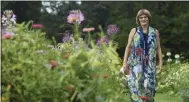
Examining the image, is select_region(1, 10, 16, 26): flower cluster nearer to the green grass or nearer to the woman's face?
the woman's face

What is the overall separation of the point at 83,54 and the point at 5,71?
1.75 feet

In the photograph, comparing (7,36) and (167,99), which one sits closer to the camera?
(7,36)

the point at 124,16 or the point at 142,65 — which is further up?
the point at 142,65

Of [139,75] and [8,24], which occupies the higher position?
[8,24]

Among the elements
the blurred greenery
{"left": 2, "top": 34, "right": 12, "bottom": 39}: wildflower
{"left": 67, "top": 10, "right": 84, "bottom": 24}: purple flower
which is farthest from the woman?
the blurred greenery

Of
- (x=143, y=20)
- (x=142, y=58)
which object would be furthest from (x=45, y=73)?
(x=142, y=58)

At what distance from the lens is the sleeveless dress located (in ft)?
23.4

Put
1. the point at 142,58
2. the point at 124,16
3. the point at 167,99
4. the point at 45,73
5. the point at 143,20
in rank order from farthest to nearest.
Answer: the point at 124,16 → the point at 167,99 → the point at 142,58 → the point at 143,20 → the point at 45,73

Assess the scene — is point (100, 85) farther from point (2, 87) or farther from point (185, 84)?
point (185, 84)

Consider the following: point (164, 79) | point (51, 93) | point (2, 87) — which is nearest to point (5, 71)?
point (2, 87)

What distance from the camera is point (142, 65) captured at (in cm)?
728

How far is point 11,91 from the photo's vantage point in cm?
361

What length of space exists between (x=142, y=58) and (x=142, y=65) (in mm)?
100

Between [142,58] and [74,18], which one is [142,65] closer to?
[142,58]
